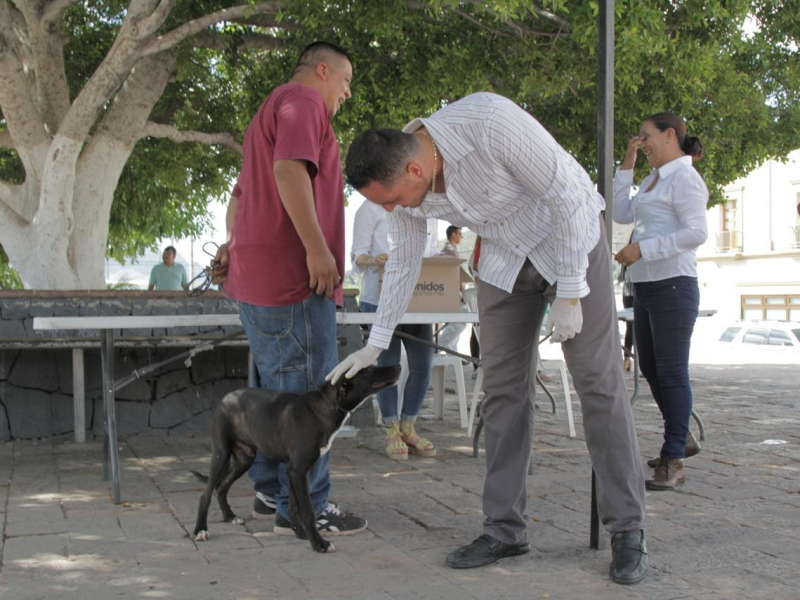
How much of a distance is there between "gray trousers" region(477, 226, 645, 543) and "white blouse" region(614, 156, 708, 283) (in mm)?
1549

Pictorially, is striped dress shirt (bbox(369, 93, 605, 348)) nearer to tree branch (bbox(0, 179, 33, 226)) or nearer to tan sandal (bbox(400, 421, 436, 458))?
tan sandal (bbox(400, 421, 436, 458))

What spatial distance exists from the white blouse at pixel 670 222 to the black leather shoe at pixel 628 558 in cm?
191

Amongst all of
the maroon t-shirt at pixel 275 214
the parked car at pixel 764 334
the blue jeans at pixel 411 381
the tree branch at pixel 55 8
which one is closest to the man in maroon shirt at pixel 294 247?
the maroon t-shirt at pixel 275 214

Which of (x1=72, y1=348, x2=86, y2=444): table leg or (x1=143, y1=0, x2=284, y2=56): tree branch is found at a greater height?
(x1=143, y1=0, x2=284, y2=56): tree branch

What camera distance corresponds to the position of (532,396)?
3.49 meters

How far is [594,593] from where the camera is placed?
118 inches

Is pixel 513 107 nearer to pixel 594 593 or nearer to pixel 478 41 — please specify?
pixel 594 593

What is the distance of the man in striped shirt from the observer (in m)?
2.92

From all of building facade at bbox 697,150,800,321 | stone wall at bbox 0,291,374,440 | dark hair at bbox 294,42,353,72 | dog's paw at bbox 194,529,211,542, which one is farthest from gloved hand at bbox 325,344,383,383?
building facade at bbox 697,150,800,321

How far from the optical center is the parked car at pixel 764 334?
71.8ft

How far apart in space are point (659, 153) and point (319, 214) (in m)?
2.26

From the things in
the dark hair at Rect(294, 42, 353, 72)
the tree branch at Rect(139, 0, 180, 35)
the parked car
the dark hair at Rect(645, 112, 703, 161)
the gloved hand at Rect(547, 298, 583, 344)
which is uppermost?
the tree branch at Rect(139, 0, 180, 35)

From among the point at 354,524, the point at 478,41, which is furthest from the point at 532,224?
the point at 478,41

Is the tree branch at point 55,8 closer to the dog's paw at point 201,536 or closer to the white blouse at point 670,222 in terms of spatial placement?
the white blouse at point 670,222
